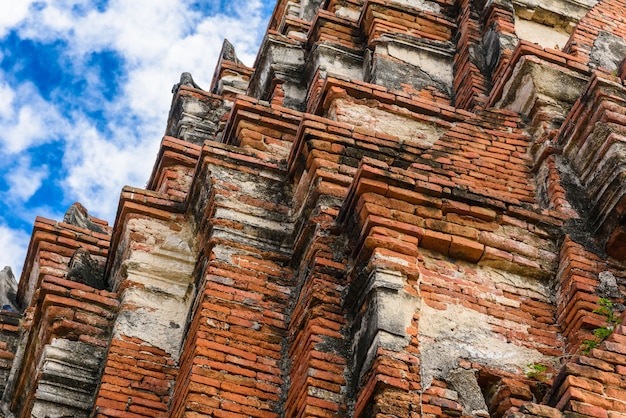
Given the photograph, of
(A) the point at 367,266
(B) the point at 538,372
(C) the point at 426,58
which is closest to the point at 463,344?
(B) the point at 538,372

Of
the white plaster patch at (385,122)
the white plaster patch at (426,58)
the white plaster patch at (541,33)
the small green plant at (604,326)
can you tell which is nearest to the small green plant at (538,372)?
the small green plant at (604,326)

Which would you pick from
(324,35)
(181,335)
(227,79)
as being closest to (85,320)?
(181,335)

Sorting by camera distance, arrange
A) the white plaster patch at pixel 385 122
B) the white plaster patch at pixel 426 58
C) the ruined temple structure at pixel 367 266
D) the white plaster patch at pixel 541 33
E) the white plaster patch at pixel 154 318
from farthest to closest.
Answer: the white plaster patch at pixel 541 33 → the white plaster patch at pixel 426 58 → the white plaster patch at pixel 385 122 → the white plaster patch at pixel 154 318 → the ruined temple structure at pixel 367 266

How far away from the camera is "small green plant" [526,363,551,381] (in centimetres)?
638

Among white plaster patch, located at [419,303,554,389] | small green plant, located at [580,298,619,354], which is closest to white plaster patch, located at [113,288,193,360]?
white plaster patch, located at [419,303,554,389]

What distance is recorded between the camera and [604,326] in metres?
6.59

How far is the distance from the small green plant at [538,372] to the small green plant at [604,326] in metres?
0.26

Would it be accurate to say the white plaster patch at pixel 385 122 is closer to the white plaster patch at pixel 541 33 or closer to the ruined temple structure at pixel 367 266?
the ruined temple structure at pixel 367 266

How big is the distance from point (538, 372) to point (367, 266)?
1.22m

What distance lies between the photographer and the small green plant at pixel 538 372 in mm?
6383

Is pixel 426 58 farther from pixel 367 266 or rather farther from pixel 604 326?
pixel 604 326

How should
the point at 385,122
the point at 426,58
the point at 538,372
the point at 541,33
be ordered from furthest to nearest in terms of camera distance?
the point at 541,33
the point at 426,58
the point at 385,122
the point at 538,372

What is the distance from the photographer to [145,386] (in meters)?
7.61

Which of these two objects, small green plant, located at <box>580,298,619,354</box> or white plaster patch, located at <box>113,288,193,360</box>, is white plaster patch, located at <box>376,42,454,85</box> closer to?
white plaster patch, located at <box>113,288,193,360</box>
